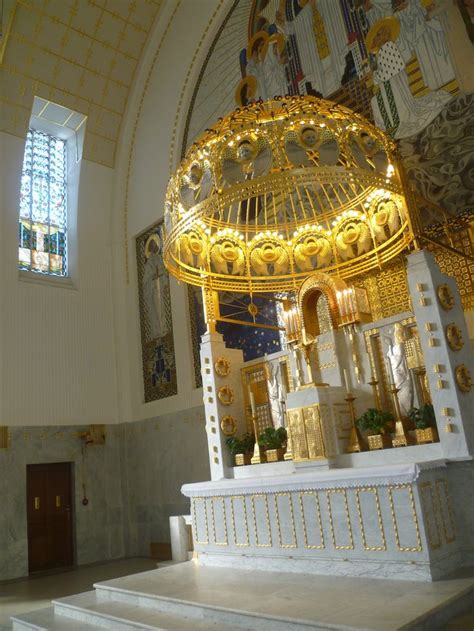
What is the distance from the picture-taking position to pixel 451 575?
5.19 meters

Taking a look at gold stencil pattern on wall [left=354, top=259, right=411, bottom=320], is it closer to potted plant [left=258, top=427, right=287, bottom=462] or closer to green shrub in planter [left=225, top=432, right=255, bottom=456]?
potted plant [left=258, top=427, right=287, bottom=462]

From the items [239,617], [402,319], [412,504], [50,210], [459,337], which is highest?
[50,210]

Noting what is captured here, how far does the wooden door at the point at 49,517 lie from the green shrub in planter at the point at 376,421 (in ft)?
25.3

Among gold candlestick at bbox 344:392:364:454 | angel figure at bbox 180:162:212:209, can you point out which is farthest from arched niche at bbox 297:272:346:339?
angel figure at bbox 180:162:212:209

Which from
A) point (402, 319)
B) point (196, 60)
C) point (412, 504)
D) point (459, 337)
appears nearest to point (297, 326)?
point (402, 319)

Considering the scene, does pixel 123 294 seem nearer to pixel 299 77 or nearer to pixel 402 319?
pixel 299 77

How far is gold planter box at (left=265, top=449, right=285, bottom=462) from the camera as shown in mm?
7578

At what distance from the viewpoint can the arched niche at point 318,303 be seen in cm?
782

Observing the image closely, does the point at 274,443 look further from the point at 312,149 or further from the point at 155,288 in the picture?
the point at 155,288

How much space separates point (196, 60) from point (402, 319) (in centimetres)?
913

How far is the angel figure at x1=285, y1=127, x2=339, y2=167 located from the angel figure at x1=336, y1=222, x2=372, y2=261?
200 centimetres

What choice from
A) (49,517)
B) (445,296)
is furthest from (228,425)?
(49,517)

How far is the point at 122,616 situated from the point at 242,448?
3045 mm

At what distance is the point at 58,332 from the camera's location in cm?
1246
